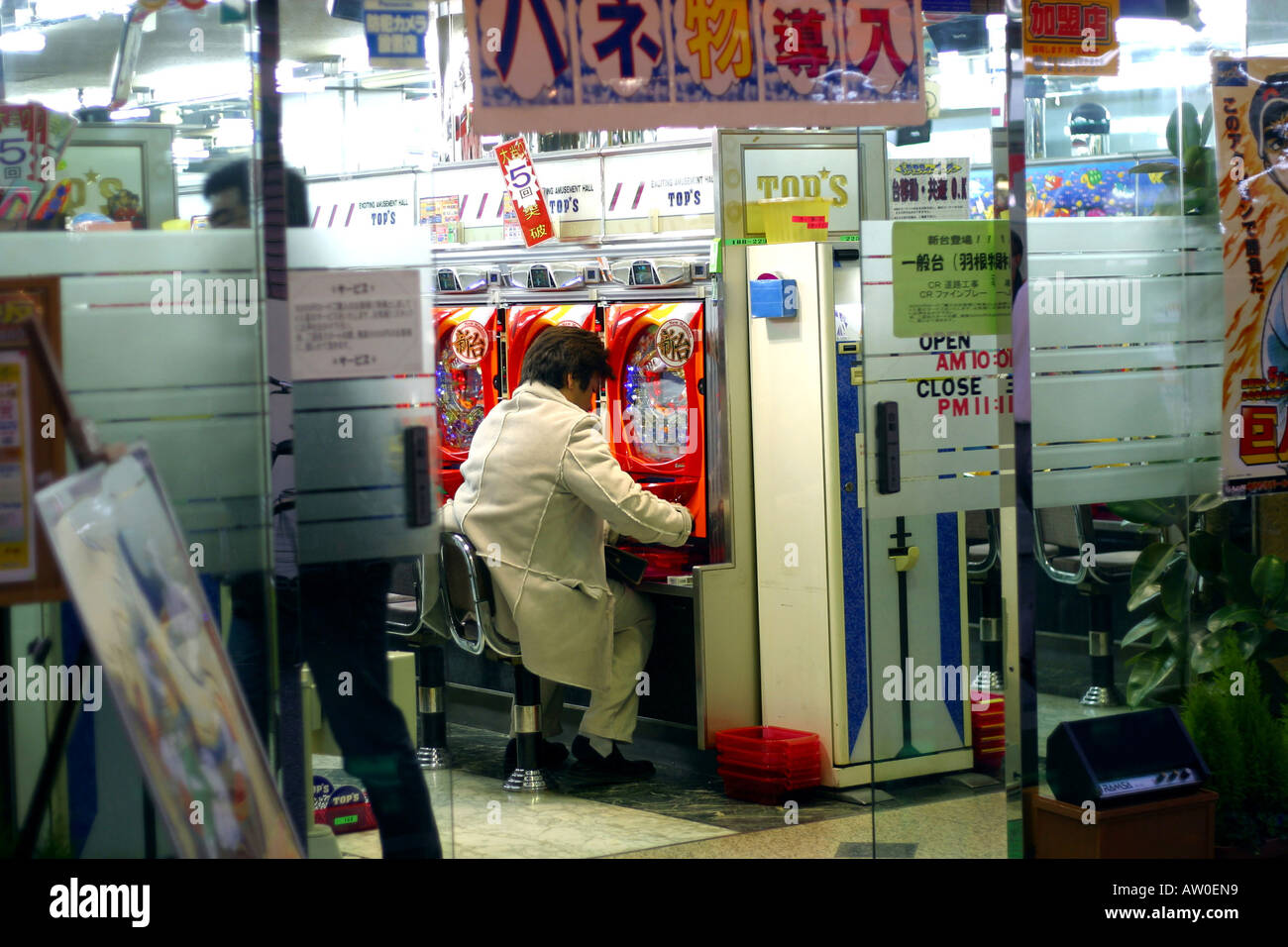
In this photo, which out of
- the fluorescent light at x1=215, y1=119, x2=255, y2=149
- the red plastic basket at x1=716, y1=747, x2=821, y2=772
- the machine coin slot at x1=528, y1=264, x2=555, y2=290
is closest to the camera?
the fluorescent light at x1=215, y1=119, x2=255, y2=149

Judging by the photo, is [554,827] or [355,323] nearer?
[355,323]

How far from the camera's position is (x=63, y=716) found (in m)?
2.96

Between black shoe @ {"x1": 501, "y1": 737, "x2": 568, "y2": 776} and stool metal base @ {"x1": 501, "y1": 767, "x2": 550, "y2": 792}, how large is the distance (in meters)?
0.11

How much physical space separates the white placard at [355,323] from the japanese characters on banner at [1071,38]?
168cm

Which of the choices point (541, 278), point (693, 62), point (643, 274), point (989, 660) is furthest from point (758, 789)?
point (693, 62)

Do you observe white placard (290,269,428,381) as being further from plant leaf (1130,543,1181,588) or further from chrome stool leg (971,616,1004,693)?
plant leaf (1130,543,1181,588)

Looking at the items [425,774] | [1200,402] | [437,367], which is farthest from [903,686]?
[437,367]

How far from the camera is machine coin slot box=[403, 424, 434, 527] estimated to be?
360cm

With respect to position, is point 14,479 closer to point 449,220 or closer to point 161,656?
point 161,656

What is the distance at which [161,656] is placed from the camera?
9.36 feet

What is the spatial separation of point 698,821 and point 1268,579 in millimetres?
1971

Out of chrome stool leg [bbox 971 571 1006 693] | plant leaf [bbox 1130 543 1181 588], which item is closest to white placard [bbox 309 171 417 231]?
chrome stool leg [bbox 971 571 1006 693]
